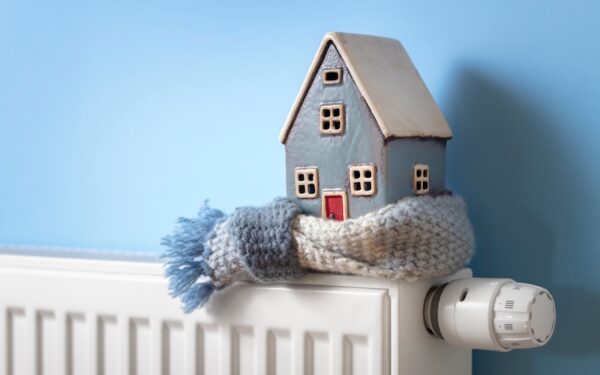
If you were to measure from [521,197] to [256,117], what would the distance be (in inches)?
13.7

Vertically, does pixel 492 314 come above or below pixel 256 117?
below

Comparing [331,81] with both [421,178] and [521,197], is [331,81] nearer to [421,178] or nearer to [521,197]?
[421,178]

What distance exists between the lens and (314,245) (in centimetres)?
90

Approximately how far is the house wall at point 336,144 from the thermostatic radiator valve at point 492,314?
124mm

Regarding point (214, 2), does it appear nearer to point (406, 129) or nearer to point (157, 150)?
point (157, 150)

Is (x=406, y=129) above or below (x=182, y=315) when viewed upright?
above

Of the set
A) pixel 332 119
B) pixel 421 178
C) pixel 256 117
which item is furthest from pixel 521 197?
pixel 256 117

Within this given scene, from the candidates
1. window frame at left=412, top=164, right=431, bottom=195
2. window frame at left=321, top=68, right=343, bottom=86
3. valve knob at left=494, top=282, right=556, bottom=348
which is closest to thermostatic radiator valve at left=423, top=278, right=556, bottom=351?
valve knob at left=494, top=282, right=556, bottom=348

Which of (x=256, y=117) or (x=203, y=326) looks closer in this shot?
(x=203, y=326)

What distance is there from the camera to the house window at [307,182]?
931 millimetres

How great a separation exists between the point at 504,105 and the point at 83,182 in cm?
60

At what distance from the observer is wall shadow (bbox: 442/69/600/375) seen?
38.0 inches

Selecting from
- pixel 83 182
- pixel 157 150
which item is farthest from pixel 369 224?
pixel 83 182

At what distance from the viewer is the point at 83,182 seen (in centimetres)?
126
